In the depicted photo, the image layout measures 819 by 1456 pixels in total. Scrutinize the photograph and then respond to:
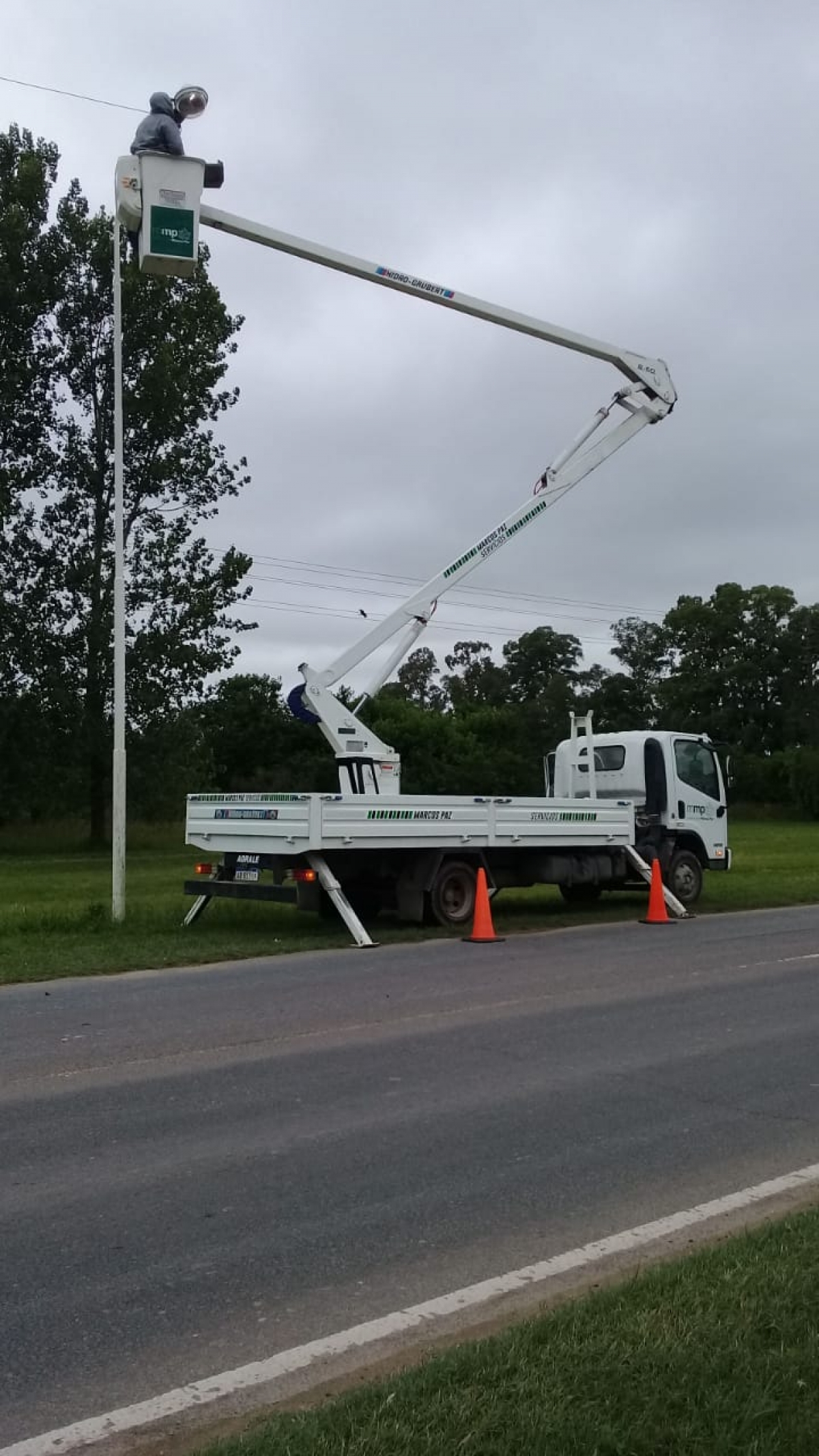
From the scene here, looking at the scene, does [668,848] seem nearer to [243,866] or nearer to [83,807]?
[243,866]

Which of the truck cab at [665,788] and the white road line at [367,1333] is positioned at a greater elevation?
the truck cab at [665,788]

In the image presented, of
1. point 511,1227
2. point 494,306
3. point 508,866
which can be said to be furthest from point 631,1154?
point 494,306

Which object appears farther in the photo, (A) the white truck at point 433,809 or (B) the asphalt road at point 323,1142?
(A) the white truck at point 433,809

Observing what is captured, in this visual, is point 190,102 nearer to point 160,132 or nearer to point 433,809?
point 160,132

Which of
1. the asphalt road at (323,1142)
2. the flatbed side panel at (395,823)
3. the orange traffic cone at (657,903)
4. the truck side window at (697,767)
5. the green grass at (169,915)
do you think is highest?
the truck side window at (697,767)

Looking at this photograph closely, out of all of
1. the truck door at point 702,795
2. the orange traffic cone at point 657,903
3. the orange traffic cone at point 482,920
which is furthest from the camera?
the truck door at point 702,795

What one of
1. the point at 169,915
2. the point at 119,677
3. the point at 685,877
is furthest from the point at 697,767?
the point at 119,677

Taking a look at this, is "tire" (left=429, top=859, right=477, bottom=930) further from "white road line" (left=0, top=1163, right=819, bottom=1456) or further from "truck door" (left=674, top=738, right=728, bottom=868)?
"white road line" (left=0, top=1163, right=819, bottom=1456)

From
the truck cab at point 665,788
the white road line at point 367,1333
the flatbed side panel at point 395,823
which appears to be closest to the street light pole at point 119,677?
the flatbed side panel at point 395,823

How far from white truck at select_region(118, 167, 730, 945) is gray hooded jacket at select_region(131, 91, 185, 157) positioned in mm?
169

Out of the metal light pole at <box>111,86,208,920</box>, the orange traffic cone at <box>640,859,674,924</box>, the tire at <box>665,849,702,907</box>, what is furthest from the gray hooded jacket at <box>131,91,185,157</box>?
the tire at <box>665,849,702,907</box>

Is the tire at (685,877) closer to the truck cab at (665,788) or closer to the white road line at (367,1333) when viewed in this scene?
the truck cab at (665,788)

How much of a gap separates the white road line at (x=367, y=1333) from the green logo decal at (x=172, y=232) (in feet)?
36.1

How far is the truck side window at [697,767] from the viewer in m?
19.8
